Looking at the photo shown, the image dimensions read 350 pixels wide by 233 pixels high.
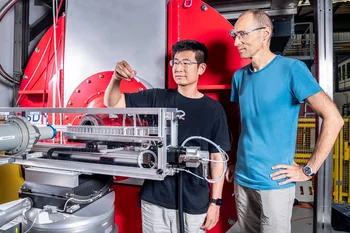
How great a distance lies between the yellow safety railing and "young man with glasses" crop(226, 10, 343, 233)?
240 cm

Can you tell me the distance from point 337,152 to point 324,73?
2.68 meters

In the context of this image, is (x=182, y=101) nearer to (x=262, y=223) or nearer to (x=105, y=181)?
(x=105, y=181)

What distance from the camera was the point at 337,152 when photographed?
352 centimetres

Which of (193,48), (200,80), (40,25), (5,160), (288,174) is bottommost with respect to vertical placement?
(288,174)

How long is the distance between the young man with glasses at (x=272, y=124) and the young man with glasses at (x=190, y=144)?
131mm

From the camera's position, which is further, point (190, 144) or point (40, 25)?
point (40, 25)

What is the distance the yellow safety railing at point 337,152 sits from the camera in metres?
3.32

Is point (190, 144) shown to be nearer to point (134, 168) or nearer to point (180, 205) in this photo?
point (180, 205)

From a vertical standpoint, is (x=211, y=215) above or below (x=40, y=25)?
below

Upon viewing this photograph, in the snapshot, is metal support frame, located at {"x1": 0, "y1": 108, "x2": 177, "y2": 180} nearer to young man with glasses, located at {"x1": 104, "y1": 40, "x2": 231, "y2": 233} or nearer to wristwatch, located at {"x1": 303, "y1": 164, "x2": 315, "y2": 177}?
young man with glasses, located at {"x1": 104, "y1": 40, "x2": 231, "y2": 233}

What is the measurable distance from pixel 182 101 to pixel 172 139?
1.30 feet

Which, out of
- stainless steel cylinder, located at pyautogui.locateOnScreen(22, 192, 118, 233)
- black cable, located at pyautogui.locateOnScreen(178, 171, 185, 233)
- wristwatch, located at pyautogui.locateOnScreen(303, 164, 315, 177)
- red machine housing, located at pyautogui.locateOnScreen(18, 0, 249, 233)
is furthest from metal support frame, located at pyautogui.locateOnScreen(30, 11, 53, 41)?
wristwatch, located at pyautogui.locateOnScreen(303, 164, 315, 177)

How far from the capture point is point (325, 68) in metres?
1.36

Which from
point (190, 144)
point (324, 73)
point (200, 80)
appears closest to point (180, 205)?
point (190, 144)
